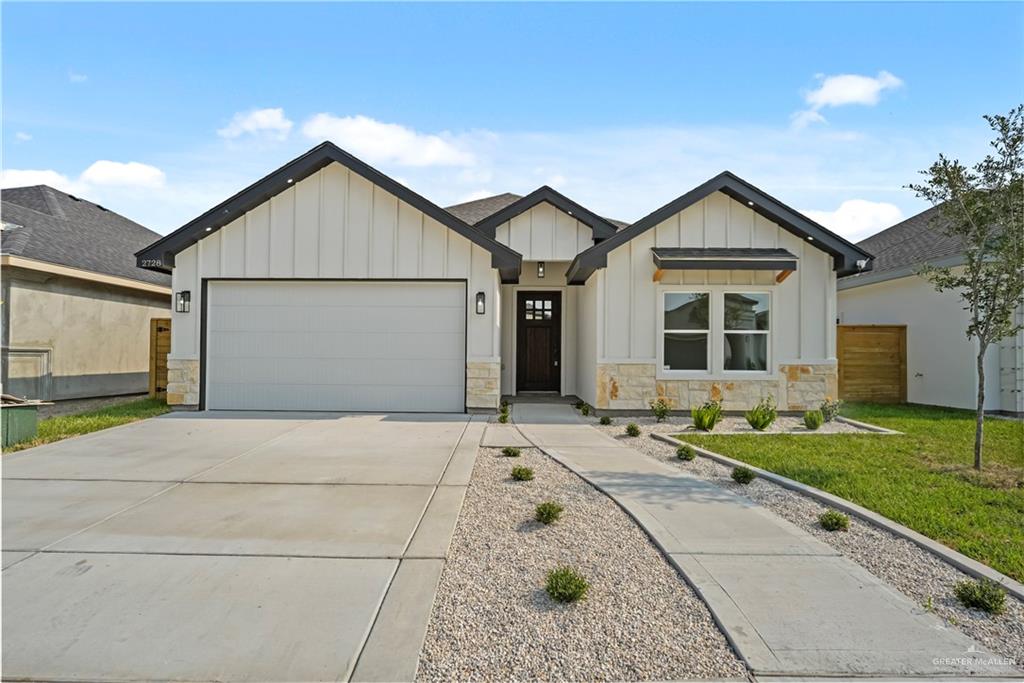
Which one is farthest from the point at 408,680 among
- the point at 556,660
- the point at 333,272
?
the point at 333,272

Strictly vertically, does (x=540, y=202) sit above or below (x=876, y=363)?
above

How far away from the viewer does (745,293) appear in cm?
1044

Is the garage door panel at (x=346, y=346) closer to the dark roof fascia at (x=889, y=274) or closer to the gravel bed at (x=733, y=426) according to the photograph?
the gravel bed at (x=733, y=426)

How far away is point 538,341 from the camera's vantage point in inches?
549

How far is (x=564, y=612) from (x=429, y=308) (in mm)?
8114

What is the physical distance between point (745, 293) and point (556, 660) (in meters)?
9.37

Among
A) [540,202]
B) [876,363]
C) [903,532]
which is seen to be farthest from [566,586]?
[876,363]

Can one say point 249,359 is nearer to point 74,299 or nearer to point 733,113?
point 74,299

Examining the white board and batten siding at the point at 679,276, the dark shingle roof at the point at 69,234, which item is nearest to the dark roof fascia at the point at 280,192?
the white board and batten siding at the point at 679,276

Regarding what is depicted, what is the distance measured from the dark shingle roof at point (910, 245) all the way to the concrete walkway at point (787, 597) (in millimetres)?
9788

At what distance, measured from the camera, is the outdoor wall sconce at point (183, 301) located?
34.1 feet

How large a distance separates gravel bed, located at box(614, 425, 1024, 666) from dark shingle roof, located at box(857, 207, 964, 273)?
29.2 ft

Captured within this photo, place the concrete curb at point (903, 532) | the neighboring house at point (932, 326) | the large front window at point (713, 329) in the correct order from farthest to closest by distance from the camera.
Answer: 1. the neighboring house at point (932, 326)
2. the large front window at point (713, 329)
3. the concrete curb at point (903, 532)

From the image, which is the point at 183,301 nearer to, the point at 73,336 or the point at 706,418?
the point at 73,336
